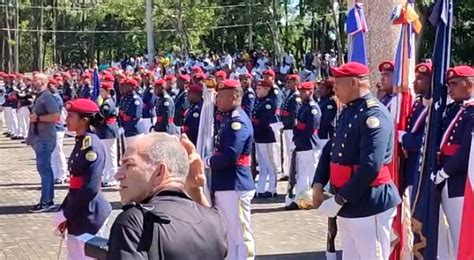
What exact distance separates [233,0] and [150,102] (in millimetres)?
41975

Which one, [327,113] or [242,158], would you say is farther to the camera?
[327,113]

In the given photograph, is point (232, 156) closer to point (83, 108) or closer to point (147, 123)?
point (83, 108)

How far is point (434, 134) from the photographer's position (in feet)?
23.2

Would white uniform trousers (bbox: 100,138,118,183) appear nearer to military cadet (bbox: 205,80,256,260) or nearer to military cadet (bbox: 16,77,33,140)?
military cadet (bbox: 205,80,256,260)

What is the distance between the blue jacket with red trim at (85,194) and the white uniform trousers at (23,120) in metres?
17.2

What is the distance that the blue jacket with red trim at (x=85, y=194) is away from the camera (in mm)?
6777

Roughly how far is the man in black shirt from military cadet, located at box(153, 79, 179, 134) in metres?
11.6

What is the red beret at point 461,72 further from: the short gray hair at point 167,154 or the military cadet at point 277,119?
the military cadet at point 277,119

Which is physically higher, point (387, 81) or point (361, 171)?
point (387, 81)

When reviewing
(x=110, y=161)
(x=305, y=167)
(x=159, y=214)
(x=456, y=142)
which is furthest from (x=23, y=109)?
(x=159, y=214)

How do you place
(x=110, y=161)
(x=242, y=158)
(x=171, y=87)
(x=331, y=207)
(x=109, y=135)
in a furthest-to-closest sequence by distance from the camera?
1. (x=171, y=87)
2. (x=110, y=161)
3. (x=109, y=135)
4. (x=242, y=158)
5. (x=331, y=207)

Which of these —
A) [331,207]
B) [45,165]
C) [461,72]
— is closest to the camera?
[331,207]

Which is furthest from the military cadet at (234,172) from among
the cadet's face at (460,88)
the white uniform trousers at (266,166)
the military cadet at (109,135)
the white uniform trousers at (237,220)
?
the military cadet at (109,135)

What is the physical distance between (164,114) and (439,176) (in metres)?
8.65
